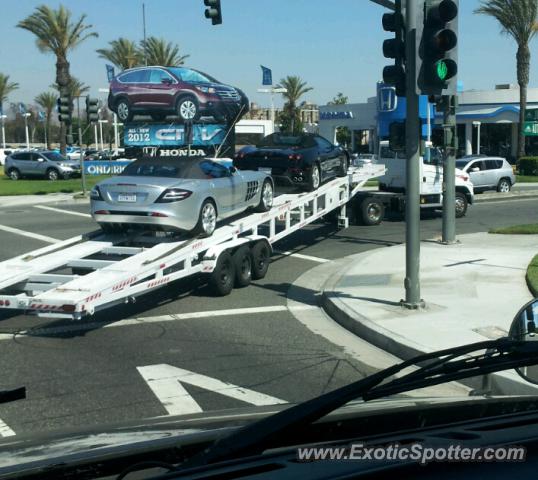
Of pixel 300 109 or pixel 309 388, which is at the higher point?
Result: pixel 300 109

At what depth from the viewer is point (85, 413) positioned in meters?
6.88

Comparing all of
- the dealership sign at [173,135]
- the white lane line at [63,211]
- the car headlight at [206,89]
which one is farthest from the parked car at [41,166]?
the car headlight at [206,89]

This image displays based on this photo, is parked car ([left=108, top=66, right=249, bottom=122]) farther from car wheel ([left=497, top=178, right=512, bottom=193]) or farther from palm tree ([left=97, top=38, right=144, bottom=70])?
palm tree ([left=97, top=38, right=144, bottom=70])

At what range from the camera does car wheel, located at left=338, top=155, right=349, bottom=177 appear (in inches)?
748

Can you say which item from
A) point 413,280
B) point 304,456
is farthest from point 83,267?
point 304,456

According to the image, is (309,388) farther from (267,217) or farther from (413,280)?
(267,217)

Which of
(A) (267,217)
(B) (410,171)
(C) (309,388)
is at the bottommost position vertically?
(C) (309,388)

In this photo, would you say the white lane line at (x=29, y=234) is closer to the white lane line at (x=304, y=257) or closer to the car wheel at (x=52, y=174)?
the white lane line at (x=304, y=257)

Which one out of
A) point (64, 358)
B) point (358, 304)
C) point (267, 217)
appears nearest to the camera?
point (64, 358)

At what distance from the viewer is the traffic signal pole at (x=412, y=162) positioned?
32.9ft

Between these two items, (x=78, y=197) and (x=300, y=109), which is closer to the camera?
(x=78, y=197)

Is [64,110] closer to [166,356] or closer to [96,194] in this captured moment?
[96,194]

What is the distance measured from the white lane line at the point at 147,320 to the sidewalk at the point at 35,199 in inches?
793

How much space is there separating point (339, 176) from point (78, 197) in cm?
1558
